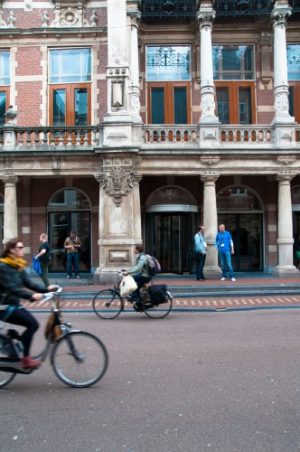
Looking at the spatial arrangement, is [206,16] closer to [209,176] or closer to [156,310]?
[209,176]

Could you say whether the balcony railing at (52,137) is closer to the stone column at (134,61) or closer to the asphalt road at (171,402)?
the stone column at (134,61)

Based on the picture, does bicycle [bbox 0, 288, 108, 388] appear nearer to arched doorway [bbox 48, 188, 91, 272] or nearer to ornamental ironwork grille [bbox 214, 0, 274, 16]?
arched doorway [bbox 48, 188, 91, 272]

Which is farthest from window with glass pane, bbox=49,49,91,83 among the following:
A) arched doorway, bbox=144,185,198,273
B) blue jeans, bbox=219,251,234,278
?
blue jeans, bbox=219,251,234,278

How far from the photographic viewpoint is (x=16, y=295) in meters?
5.62

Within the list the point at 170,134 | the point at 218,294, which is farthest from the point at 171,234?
the point at 218,294

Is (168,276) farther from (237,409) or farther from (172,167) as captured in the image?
(237,409)

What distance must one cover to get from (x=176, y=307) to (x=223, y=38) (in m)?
12.3

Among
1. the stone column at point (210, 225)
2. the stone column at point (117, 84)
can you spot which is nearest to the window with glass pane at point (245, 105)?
the stone column at point (210, 225)

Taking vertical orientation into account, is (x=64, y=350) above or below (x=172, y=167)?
below

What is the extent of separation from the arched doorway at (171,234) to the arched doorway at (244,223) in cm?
145

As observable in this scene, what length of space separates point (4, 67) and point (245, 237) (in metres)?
12.0

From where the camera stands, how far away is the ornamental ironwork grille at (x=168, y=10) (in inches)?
735

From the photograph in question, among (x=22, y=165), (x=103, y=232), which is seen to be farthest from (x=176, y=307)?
(x=22, y=165)

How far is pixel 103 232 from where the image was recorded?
53.4ft
